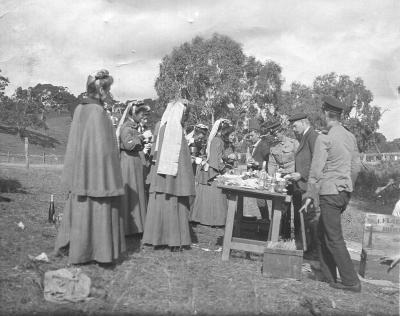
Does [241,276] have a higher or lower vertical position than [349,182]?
lower

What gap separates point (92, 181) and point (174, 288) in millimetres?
1522

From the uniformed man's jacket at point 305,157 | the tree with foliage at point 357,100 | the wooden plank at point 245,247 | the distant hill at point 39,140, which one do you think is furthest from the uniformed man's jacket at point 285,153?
the tree with foliage at point 357,100

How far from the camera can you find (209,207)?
953cm

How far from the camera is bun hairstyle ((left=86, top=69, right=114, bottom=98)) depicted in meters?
5.57

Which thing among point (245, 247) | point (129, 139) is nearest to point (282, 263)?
point (245, 247)

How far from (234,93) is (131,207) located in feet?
113

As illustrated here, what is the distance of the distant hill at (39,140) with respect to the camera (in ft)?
136

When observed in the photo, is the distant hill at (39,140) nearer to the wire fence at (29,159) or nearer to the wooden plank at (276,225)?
the wire fence at (29,159)

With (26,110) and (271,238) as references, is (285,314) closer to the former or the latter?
(271,238)

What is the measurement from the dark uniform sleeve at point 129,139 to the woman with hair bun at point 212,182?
2382 mm

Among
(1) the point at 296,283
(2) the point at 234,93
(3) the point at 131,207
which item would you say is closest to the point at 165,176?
(3) the point at 131,207

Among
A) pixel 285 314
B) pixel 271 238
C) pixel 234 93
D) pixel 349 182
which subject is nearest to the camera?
pixel 285 314

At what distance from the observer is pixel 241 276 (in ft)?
18.8

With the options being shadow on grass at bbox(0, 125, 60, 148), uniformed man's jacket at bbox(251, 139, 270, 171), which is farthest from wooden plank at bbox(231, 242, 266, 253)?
shadow on grass at bbox(0, 125, 60, 148)
